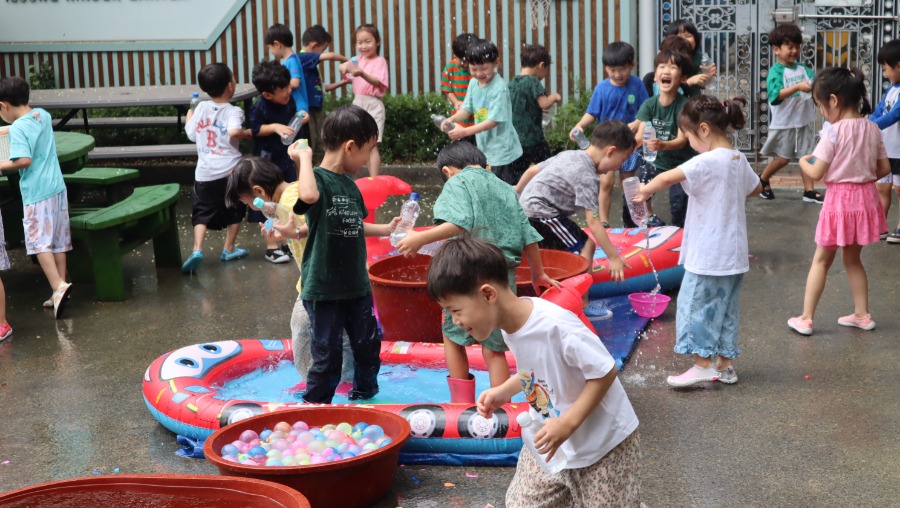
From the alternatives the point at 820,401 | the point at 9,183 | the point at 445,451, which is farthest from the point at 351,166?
the point at 9,183

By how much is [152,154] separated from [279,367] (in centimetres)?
658

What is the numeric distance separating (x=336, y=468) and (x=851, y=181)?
3742 mm

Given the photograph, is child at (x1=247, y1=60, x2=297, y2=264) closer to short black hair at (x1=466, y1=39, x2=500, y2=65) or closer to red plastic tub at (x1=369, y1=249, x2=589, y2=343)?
short black hair at (x1=466, y1=39, x2=500, y2=65)

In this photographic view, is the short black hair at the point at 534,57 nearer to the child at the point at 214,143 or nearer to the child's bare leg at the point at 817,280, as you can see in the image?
the child at the point at 214,143

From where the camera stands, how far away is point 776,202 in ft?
34.7

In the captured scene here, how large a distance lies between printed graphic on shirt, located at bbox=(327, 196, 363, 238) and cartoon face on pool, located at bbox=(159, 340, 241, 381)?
1.23 m

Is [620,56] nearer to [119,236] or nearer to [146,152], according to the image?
[119,236]

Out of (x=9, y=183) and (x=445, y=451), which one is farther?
(x=9, y=183)

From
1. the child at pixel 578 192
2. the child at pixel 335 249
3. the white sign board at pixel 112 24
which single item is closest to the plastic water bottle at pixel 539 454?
the child at pixel 335 249

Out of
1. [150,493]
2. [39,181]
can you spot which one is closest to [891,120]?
[39,181]

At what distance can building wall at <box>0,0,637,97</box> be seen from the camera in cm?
1322

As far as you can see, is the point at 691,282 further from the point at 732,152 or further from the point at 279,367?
the point at 279,367

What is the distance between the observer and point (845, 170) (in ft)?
21.5

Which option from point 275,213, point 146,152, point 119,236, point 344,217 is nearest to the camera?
point 344,217
